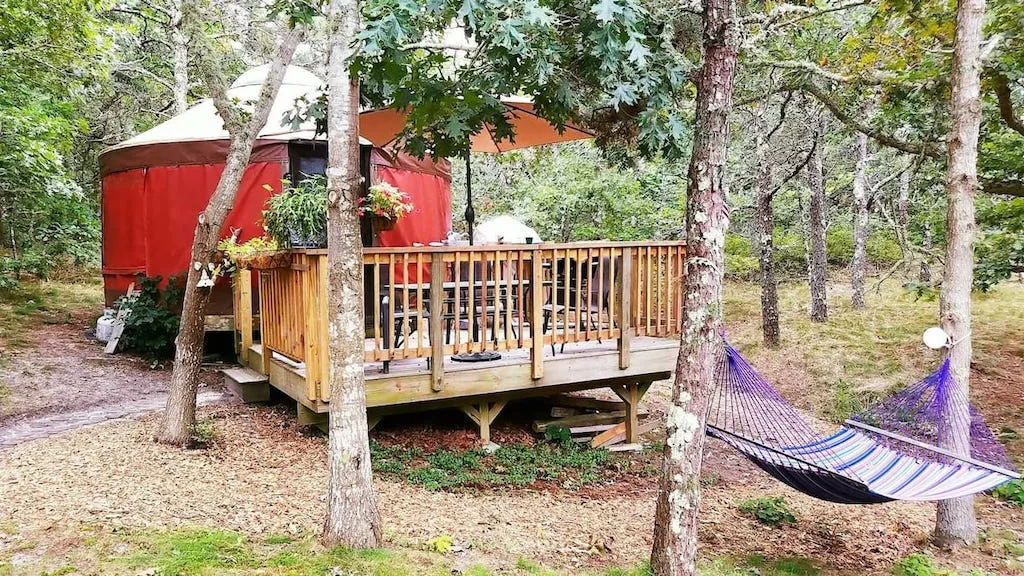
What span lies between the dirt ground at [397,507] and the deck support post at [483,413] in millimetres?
285

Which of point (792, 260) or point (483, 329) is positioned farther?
point (792, 260)

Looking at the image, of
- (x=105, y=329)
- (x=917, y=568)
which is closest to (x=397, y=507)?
(x=917, y=568)

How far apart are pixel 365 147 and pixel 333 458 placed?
5.10m

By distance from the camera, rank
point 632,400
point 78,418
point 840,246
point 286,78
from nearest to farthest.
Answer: point 78,418 < point 632,400 < point 286,78 < point 840,246

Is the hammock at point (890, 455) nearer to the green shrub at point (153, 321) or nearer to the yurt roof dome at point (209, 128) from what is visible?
the yurt roof dome at point (209, 128)

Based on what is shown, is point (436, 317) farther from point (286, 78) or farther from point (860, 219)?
point (860, 219)

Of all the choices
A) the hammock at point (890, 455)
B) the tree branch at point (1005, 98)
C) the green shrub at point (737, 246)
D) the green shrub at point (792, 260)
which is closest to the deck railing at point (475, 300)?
the hammock at point (890, 455)

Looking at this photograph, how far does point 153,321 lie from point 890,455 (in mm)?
6873

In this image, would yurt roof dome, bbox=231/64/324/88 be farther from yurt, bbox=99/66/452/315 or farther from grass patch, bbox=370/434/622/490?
grass patch, bbox=370/434/622/490

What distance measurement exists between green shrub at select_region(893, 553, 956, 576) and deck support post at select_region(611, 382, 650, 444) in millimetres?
2475

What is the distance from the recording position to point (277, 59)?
169 inches

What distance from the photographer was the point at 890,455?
147 inches

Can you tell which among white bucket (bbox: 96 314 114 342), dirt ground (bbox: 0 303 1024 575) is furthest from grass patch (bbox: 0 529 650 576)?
white bucket (bbox: 96 314 114 342)

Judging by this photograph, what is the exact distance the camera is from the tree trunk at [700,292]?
279cm
